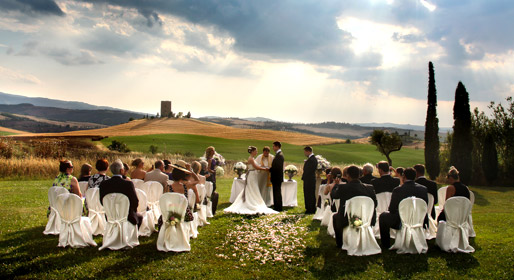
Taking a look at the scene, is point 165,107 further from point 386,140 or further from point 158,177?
point 158,177

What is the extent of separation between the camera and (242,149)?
4381 cm

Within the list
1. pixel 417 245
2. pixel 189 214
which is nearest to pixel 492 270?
pixel 417 245

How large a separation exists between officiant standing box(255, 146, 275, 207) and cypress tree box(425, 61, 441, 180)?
59.8ft

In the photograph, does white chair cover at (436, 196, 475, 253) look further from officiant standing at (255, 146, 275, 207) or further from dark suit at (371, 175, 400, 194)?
officiant standing at (255, 146, 275, 207)

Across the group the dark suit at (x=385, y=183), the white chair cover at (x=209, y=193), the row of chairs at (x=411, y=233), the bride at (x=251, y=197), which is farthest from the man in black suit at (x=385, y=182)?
the white chair cover at (x=209, y=193)

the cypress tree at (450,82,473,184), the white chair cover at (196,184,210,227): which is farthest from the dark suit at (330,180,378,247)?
the cypress tree at (450,82,473,184)

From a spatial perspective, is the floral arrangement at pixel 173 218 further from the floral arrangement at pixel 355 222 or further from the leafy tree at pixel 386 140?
the leafy tree at pixel 386 140

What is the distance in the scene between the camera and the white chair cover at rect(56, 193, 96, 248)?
303 inches

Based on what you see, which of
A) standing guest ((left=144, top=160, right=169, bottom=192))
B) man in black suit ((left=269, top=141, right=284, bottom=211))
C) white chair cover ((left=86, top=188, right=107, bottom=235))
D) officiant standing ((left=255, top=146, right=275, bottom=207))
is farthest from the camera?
officiant standing ((left=255, top=146, right=275, bottom=207))

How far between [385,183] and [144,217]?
5717 mm

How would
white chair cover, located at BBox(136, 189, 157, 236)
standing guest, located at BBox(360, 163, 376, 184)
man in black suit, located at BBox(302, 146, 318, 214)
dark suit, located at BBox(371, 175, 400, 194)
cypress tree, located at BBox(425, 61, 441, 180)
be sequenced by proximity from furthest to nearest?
cypress tree, located at BBox(425, 61, 441, 180)
man in black suit, located at BBox(302, 146, 318, 214)
standing guest, located at BBox(360, 163, 376, 184)
dark suit, located at BBox(371, 175, 400, 194)
white chair cover, located at BBox(136, 189, 157, 236)

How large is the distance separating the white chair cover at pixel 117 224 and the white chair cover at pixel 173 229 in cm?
66

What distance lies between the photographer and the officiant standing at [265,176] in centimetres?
1276

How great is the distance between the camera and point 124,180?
7562mm
